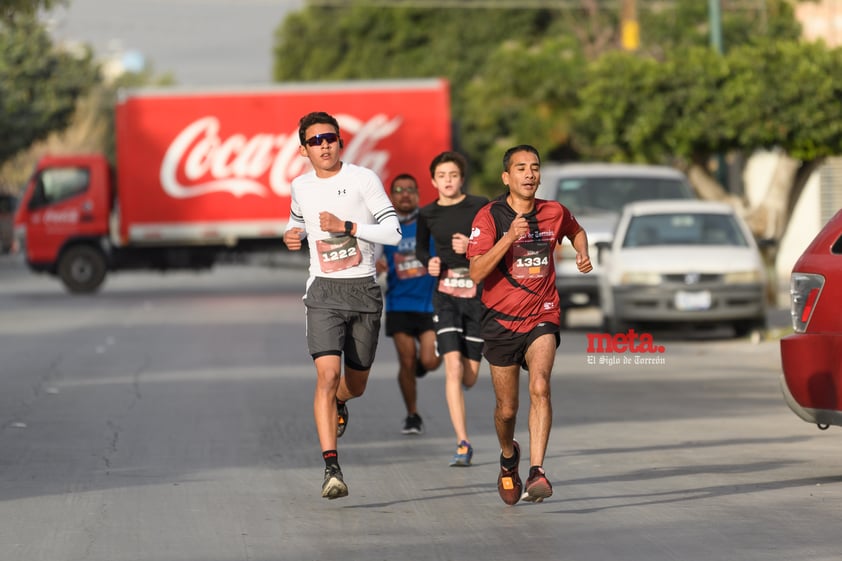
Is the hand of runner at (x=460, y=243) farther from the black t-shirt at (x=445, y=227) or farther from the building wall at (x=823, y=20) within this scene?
the building wall at (x=823, y=20)

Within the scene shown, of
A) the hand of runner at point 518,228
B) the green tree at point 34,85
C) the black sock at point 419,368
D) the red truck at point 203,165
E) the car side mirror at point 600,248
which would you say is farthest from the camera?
the green tree at point 34,85

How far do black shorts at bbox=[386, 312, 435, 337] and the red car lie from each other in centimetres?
313

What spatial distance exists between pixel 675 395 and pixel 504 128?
40.5 meters

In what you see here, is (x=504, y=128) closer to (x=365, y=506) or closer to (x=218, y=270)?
(x=218, y=270)

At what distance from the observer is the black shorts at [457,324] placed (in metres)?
11.5

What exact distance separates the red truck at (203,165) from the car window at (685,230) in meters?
13.2

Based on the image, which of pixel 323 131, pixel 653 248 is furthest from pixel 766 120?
pixel 323 131

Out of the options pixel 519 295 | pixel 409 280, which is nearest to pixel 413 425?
pixel 409 280

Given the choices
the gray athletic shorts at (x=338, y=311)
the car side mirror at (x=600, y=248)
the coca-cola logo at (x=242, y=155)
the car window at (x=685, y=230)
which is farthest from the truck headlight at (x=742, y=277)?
the coca-cola logo at (x=242, y=155)

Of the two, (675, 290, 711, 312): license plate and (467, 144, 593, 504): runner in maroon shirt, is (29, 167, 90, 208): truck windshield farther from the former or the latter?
(467, 144, 593, 504): runner in maroon shirt

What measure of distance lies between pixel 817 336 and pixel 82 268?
28.0 m

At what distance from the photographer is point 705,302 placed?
21.3 metres

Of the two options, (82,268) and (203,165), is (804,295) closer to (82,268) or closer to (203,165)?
(203,165)

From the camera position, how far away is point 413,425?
41.5 ft
